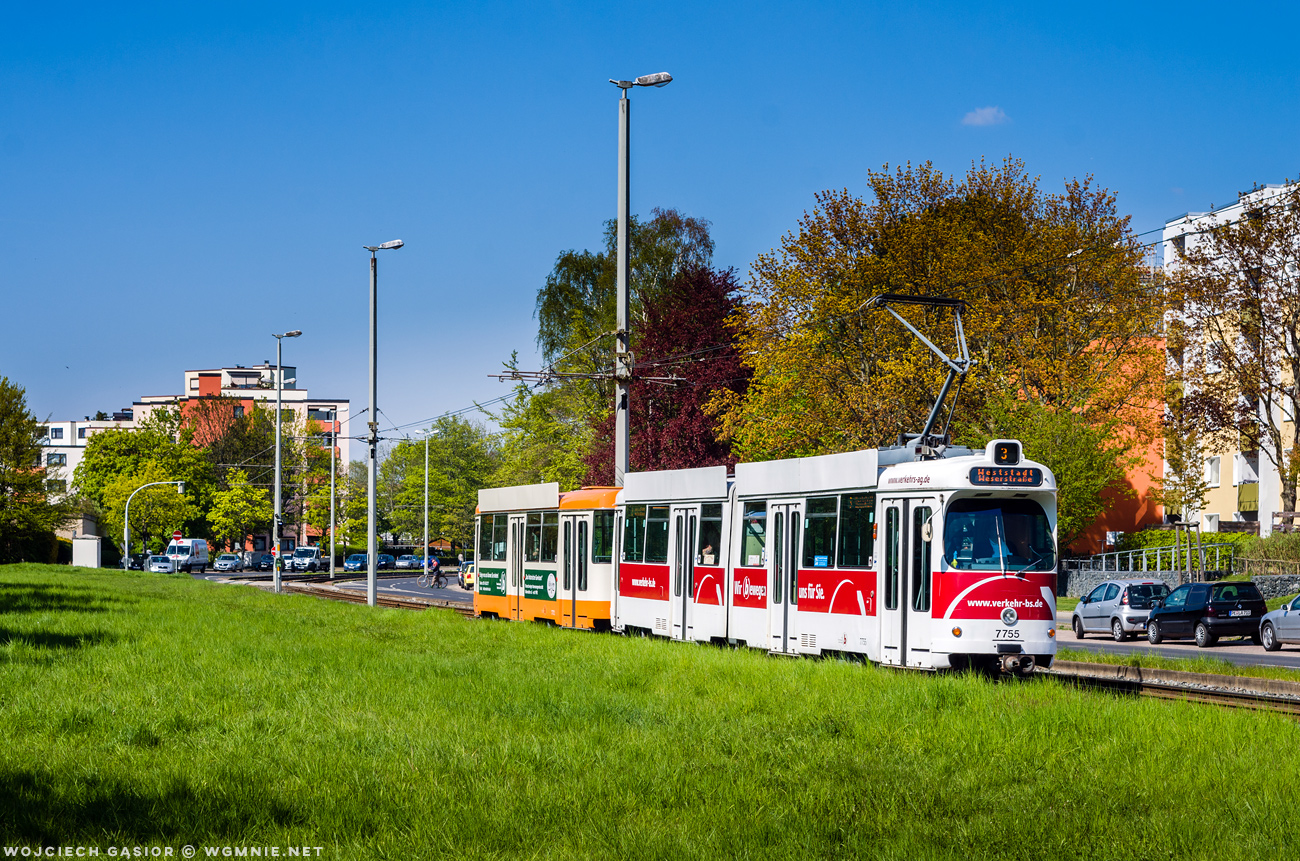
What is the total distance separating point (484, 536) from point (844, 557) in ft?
54.6

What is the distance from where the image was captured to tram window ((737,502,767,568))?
2123cm

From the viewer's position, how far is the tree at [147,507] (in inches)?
3925

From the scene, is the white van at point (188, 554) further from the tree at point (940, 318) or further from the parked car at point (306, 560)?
the tree at point (940, 318)

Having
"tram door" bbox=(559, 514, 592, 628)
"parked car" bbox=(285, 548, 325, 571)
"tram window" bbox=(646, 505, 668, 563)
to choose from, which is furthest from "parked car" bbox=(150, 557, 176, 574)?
"tram window" bbox=(646, 505, 668, 563)

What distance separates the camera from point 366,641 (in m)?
Answer: 20.9

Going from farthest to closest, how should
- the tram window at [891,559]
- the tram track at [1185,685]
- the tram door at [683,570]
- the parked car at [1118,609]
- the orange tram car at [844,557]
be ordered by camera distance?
1. the parked car at [1118,609]
2. the tram door at [683,570]
3. the tram window at [891,559]
4. the orange tram car at [844,557]
5. the tram track at [1185,685]

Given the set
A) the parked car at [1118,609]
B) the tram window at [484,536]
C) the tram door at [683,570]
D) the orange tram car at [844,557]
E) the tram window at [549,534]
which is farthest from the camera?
the tram window at [484,536]

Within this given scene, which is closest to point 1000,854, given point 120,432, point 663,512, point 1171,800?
point 1171,800

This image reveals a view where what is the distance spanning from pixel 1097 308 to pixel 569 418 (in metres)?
26.0

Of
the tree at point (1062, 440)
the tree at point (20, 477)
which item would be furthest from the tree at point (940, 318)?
the tree at point (20, 477)

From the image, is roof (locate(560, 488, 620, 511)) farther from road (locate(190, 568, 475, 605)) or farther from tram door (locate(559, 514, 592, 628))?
road (locate(190, 568, 475, 605))

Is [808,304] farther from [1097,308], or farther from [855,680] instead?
[855,680]

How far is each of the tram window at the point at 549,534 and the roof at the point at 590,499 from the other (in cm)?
54

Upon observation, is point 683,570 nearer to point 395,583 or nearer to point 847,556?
point 847,556
